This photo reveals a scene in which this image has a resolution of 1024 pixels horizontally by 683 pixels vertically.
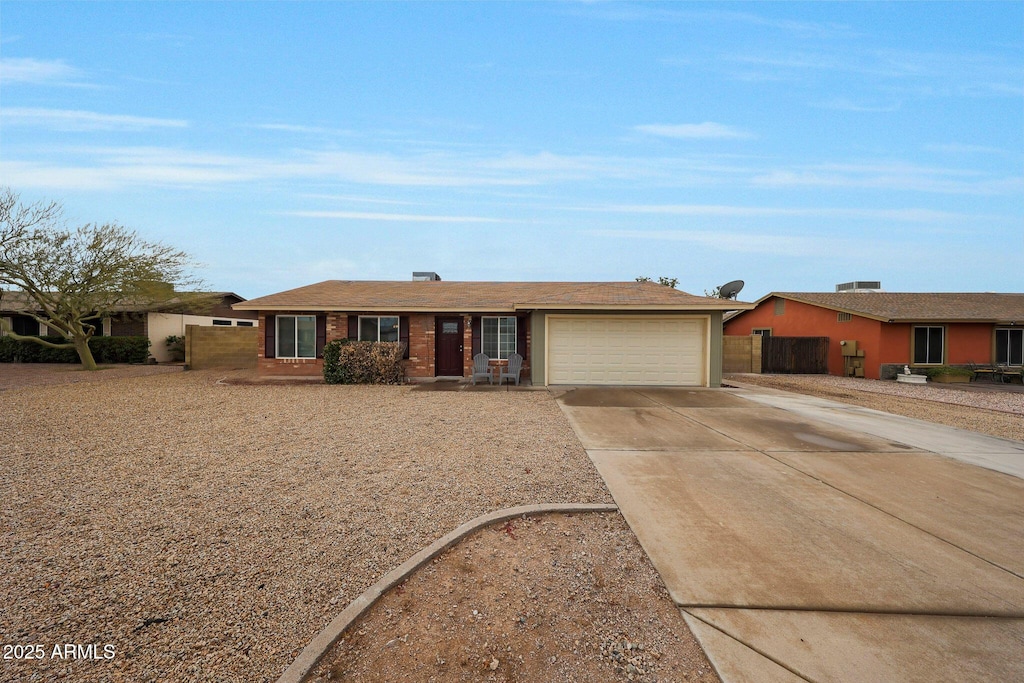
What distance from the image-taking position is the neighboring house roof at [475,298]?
1404 centimetres

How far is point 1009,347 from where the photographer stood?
19.2 m

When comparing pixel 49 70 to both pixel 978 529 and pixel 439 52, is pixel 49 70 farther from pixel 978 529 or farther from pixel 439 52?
pixel 978 529

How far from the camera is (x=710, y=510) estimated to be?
4.51m

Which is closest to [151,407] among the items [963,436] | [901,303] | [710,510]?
[710,510]

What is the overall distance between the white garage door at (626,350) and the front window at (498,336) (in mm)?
2150

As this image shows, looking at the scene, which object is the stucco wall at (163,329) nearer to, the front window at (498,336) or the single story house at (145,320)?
the single story house at (145,320)

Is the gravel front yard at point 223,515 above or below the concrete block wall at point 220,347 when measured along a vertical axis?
below

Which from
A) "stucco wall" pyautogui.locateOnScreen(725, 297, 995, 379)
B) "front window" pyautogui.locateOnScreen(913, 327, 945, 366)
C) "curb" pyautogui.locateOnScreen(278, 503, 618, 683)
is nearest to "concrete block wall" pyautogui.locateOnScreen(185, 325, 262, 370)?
"curb" pyautogui.locateOnScreen(278, 503, 618, 683)

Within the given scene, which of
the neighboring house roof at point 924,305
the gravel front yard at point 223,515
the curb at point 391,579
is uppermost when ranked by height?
the neighboring house roof at point 924,305

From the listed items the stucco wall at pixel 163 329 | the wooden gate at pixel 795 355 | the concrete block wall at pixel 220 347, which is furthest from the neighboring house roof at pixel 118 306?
the wooden gate at pixel 795 355

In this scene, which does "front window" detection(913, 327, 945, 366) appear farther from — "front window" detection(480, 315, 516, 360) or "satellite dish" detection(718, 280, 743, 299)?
"front window" detection(480, 315, 516, 360)

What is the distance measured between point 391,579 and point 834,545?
138 inches

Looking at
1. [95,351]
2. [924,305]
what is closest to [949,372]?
[924,305]

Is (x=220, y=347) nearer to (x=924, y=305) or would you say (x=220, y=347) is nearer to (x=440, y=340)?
(x=440, y=340)
